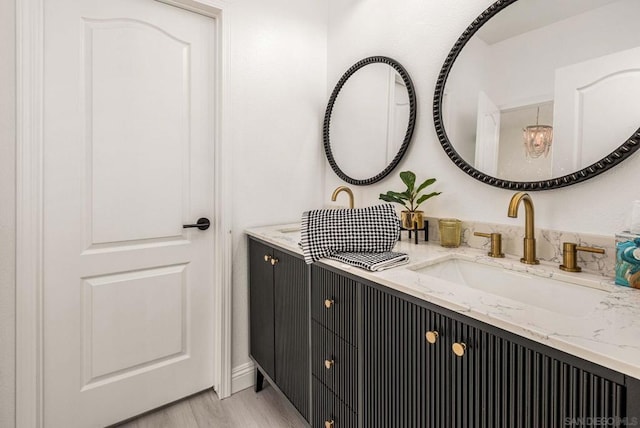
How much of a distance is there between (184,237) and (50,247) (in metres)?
0.55

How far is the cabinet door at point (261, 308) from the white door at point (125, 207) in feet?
0.77

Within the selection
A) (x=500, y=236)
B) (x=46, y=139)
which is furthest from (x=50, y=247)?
(x=500, y=236)

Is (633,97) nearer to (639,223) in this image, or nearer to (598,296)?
(639,223)

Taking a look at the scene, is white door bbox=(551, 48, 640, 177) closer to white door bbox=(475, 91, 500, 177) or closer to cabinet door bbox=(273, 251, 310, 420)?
white door bbox=(475, 91, 500, 177)

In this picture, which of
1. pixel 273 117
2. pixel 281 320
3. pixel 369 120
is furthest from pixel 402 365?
pixel 273 117

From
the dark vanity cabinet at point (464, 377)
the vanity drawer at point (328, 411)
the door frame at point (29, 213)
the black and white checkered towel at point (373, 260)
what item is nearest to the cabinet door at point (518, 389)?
the dark vanity cabinet at point (464, 377)

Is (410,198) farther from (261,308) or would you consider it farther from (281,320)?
(261,308)

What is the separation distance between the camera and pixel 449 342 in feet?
2.74

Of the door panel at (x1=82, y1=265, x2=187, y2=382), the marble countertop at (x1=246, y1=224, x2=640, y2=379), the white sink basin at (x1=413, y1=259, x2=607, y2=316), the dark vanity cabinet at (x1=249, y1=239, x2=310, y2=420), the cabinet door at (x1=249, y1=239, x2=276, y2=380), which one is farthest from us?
the cabinet door at (x1=249, y1=239, x2=276, y2=380)

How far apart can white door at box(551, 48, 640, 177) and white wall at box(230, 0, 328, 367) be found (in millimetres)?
1319

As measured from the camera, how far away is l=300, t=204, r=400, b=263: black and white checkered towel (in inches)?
49.4

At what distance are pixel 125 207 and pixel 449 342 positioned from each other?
1.49 m

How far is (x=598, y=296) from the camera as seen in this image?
93cm

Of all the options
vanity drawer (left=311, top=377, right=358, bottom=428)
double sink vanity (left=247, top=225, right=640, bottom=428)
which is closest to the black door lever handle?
double sink vanity (left=247, top=225, right=640, bottom=428)
